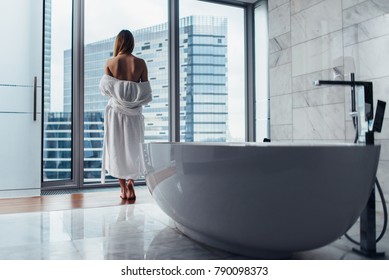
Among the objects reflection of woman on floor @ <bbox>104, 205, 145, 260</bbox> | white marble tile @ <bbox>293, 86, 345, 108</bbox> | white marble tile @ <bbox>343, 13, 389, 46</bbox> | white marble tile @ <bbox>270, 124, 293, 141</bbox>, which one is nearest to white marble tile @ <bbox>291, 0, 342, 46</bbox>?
white marble tile @ <bbox>343, 13, 389, 46</bbox>

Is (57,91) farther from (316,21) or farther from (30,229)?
(316,21)

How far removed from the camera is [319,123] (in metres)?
2.65

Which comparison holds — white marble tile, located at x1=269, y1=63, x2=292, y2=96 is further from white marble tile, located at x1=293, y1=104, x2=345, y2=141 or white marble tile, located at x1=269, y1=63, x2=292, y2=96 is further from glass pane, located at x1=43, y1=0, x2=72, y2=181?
glass pane, located at x1=43, y1=0, x2=72, y2=181

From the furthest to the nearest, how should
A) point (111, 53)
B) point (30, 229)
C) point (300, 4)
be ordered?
point (111, 53) < point (300, 4) < point (30, 229)

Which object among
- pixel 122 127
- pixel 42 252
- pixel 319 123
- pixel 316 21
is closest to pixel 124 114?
pixel 122 127

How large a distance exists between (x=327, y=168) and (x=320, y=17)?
194 centimetres

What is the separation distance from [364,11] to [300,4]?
0.69 m

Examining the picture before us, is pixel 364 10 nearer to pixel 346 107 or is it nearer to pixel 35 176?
pixel 346 107

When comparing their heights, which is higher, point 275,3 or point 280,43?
point 275,3

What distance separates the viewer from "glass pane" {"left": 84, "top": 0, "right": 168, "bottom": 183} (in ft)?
10.8

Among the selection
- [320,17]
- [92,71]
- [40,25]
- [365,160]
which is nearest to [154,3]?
[92,71]

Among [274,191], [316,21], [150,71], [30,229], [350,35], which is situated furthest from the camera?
[150,71]

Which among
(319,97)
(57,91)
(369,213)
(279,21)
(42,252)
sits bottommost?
(42,252)

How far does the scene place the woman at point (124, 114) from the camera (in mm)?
2557
